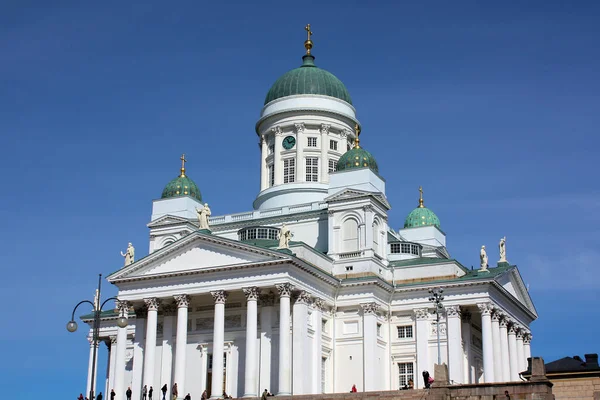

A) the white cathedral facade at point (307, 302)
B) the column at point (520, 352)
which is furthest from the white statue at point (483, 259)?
the column at point (520, 352)

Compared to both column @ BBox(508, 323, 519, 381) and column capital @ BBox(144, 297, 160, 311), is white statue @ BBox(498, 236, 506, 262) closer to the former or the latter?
column @ BBox(508, 323, 519, 381)

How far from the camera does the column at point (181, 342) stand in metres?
55.4

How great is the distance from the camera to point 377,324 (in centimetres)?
6091

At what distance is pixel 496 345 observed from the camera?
198 ft

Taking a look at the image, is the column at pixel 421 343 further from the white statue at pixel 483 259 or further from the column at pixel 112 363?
the column at pixel 112 363

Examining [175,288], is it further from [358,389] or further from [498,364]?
[498,364]

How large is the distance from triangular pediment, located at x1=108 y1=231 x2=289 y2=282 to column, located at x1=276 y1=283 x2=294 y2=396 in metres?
2.10

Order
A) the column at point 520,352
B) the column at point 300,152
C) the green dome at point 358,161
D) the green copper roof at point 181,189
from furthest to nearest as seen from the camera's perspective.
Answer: the column at point 300,152 < the green copper roof at point 181,189 < the column at point 520,352 < the green dome at point 358,161

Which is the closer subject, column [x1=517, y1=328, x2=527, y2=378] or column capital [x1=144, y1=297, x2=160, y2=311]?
column capital [x1=144, y1=297, x2=160, y2=311]

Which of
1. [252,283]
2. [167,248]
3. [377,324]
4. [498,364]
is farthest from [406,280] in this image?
[167,248]

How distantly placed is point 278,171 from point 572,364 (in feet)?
101

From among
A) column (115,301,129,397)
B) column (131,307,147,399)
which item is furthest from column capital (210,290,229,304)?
column (115,301,129,397)

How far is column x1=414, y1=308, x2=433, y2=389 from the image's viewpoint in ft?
198

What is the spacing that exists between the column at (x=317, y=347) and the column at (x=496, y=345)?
1150 cm
